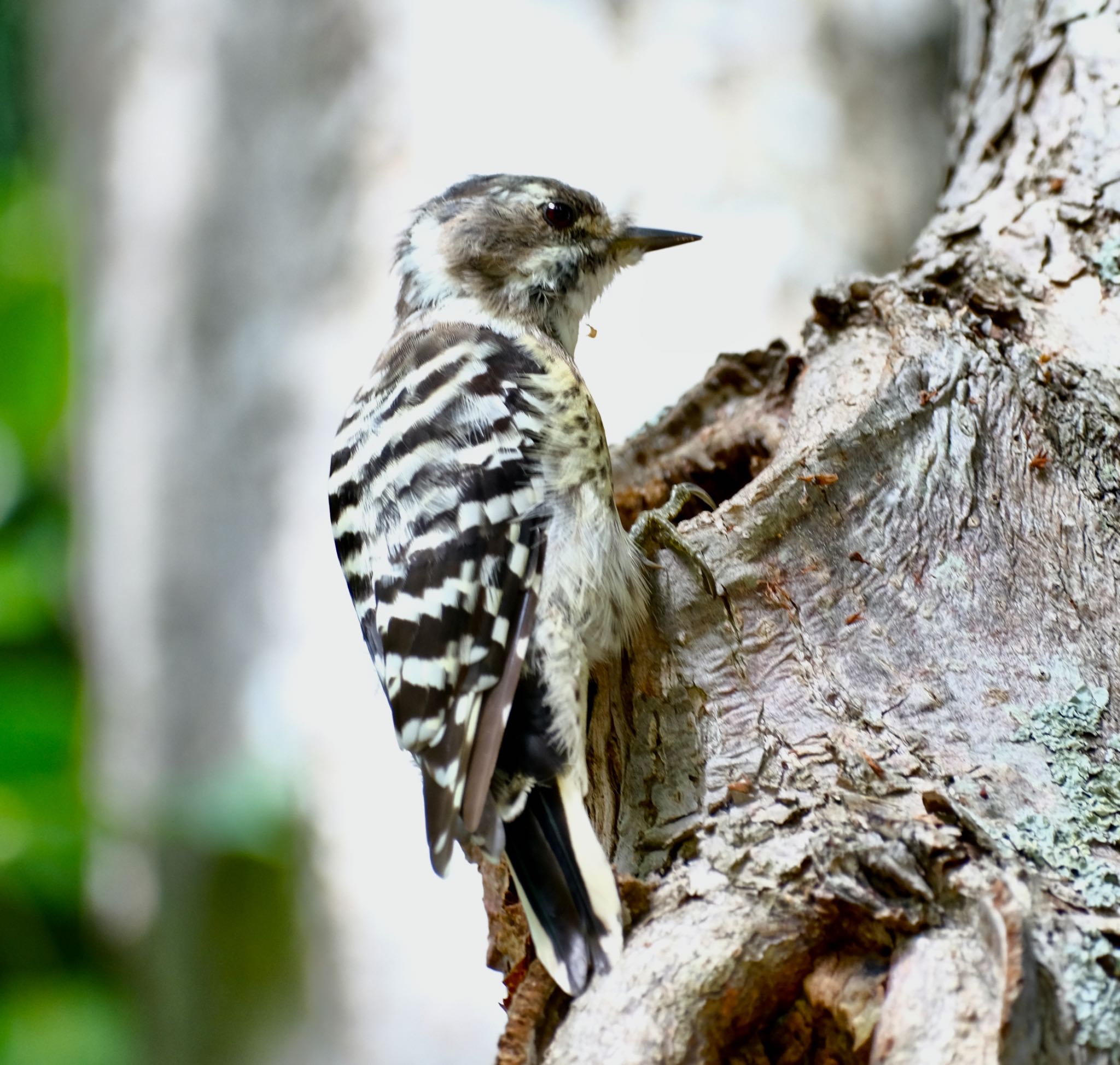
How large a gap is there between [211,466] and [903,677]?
191cm

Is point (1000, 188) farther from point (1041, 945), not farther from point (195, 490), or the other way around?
point (195, 490)

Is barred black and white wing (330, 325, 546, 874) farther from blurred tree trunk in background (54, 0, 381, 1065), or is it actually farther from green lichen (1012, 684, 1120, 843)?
blurred tree trunk in background (54, 0, 381, 1065)

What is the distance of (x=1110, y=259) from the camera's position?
1.75 m

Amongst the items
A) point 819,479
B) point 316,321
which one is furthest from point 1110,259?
point 316,321

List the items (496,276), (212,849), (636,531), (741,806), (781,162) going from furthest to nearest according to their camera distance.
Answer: (212,849) → (781,162) → (496,276) → (636,531) → (741,806)

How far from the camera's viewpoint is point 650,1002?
111cm

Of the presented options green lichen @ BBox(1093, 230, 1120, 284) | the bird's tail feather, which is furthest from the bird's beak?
the bird's tail feather

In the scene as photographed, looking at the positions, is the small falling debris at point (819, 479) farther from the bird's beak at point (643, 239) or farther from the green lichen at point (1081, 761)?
the bird's beak at point (643, 239)

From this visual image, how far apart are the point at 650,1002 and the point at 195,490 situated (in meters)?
2.06

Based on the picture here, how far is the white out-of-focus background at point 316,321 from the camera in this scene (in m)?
2.35

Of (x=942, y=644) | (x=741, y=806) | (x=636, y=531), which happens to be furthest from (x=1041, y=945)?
(x=636, y=531)

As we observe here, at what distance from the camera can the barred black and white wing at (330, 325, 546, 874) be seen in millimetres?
1401

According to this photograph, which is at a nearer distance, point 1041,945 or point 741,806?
point 1041,945

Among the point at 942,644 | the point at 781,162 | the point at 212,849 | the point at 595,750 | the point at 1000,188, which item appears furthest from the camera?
Result: the point at 212,849
